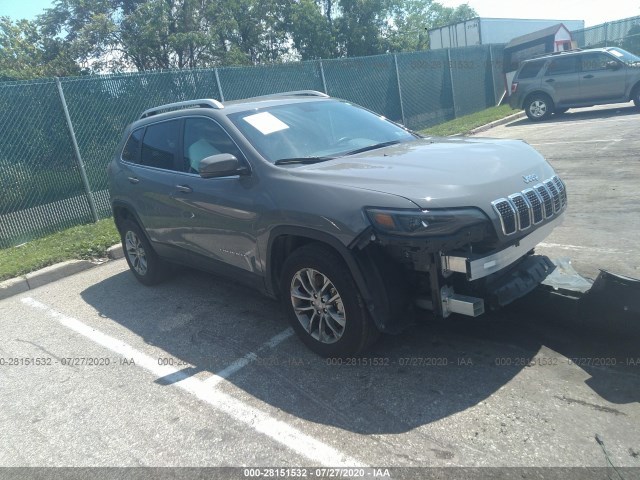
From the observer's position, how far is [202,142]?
15.4 feet

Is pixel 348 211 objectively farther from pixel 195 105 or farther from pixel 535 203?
pixel 195 105

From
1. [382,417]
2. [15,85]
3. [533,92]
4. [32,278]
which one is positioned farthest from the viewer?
[533,92]

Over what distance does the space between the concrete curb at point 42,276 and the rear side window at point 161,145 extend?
94.8 inches

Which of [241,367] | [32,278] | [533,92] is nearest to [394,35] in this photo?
[533,92]

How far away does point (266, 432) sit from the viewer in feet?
10.3

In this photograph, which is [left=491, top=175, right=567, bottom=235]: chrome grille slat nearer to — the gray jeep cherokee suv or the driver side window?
the gray jeep cherokee suv

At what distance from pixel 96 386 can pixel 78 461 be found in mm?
922

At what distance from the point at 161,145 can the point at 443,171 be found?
2.98 m

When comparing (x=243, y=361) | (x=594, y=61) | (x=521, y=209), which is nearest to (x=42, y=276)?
(x=243, y=361)

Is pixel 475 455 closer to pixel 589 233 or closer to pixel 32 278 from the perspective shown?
pixel 589 233

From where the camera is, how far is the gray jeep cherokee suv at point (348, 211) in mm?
3195

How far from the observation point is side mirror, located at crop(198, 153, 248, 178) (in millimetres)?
3938

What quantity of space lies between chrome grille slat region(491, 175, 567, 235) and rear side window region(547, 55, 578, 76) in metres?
13.2

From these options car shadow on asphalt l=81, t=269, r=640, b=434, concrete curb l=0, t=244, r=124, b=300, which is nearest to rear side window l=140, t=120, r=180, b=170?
car shadow on asphalt l=81, t=269, r=640, b=434
